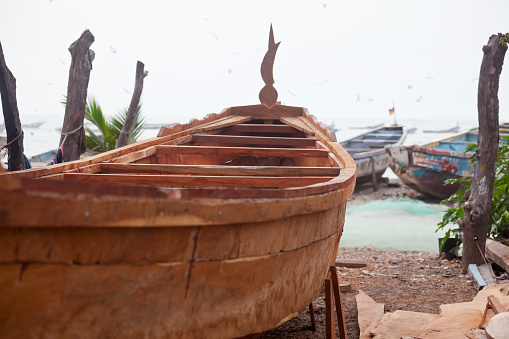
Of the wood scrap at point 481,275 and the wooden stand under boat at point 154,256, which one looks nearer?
Result: the wooden stand under boat at point 154,256

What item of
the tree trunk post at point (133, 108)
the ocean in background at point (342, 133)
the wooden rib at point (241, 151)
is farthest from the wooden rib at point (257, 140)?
the ocean in background at point (342, 133)

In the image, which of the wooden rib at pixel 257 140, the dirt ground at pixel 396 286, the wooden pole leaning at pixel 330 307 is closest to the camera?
the wooden pole leaning at pixel 330 307

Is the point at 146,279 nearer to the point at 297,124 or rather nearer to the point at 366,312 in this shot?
the point at 366,312

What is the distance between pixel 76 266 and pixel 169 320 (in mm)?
423

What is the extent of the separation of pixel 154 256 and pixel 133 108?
271 inches

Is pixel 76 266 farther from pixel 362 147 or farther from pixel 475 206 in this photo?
pixel 362 147

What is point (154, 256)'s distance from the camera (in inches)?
68.8

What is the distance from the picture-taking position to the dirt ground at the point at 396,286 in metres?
4.30

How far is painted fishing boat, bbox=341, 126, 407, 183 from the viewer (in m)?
14.8

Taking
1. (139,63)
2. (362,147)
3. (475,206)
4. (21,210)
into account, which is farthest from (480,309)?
(362,147)

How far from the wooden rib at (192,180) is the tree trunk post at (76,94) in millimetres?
3638

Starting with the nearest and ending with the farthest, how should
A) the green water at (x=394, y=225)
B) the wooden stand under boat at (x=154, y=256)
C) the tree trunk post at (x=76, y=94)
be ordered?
the wooden stand under boat at (x=154, y=256)
the tree trunk post at (x=76, y=94)
the green water at (x=394, y=225)

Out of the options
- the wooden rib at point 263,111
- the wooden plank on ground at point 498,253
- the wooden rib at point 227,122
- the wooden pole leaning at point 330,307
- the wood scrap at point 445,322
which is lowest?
the wooden plank on ground at point 498,253

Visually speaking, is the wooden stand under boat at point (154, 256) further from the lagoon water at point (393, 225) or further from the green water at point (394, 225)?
the green water at point (394, 225)
